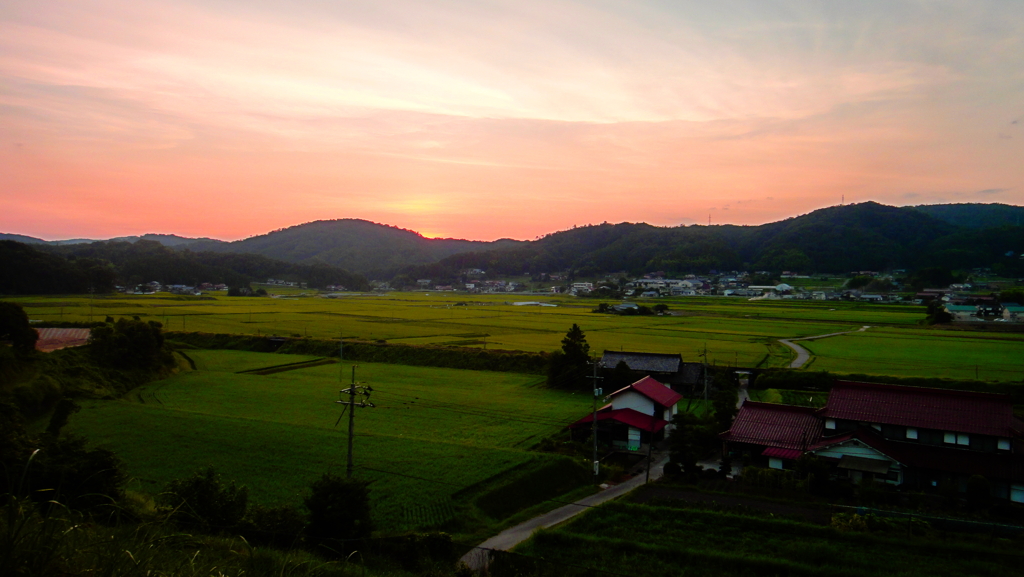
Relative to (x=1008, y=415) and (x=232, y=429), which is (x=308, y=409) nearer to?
(x=232, y=429)

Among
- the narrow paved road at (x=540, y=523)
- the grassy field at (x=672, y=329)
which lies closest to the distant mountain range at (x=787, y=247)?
the grassy field at (x=672, y=329)

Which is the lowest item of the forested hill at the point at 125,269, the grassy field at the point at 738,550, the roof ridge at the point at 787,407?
the grassy field at the point at 738,550

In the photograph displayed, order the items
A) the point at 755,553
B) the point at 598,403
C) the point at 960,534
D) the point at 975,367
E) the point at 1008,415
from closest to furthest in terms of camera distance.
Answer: the point at 755,553, the point at 960,534, the point at 1008,415, the point at 598,403, the point at 975,367

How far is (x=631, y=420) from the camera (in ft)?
71.8

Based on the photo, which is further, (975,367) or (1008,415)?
(975,367)

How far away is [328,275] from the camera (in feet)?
417

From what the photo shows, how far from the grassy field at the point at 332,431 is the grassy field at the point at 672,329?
11131 mm

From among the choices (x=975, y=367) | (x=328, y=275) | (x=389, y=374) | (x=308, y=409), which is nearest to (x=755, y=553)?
(x=308, y=409)

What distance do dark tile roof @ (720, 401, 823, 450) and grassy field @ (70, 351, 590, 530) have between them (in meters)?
6.61

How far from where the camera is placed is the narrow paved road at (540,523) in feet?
38.2

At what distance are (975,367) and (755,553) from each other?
2737 centimetres

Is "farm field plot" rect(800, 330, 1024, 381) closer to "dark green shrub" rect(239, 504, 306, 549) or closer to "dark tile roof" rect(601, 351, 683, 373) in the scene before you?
"dark tile roof" rect(601, 351, 683, 373)

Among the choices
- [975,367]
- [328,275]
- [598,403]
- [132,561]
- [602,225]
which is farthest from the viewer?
[602,225]

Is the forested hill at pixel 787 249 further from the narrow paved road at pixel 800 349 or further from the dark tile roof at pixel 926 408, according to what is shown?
the dark tile roof at pixel 926 408
